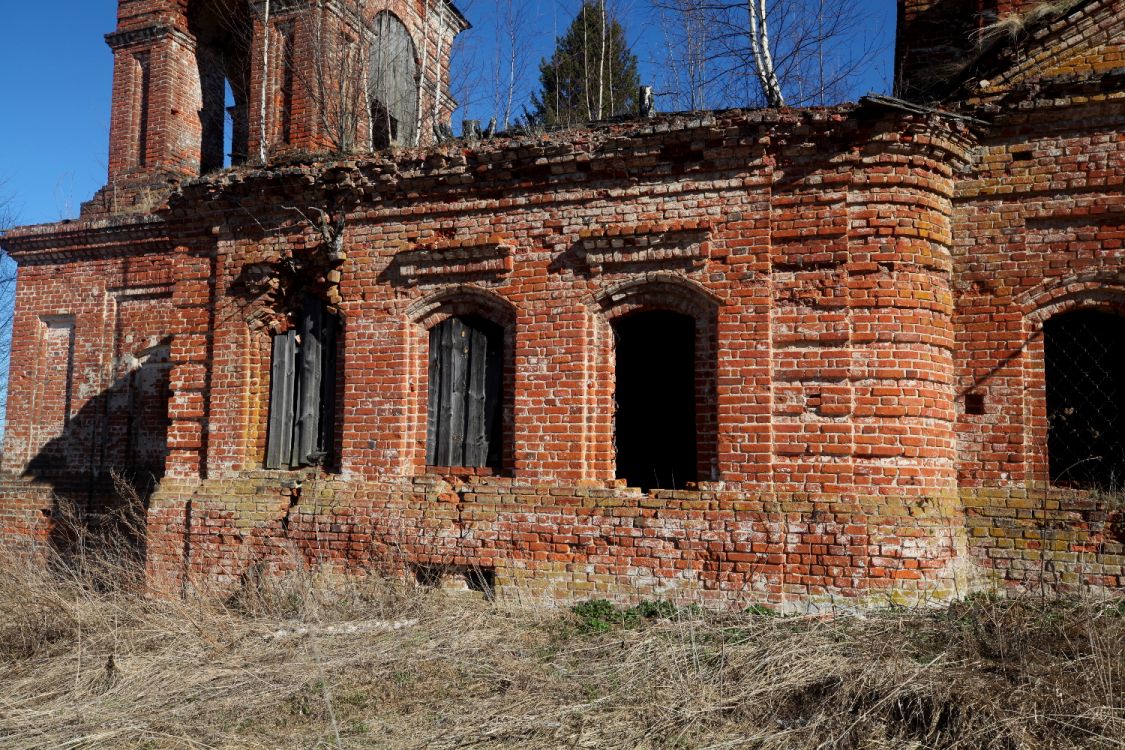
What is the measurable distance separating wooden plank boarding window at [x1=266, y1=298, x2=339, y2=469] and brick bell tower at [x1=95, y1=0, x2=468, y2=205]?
12.9ft

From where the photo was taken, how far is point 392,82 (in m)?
14.4

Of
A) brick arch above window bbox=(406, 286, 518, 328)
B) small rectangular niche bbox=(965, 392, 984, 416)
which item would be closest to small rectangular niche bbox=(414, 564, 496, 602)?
brick arch above window bbox=(406, 286, 518, 328)

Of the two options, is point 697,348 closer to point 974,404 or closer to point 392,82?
point 974,404

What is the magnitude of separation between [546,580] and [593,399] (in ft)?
5.48

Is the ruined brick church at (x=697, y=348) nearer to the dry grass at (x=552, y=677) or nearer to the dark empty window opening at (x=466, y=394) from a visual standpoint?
the dark empty window opening at (x=466, y=394)

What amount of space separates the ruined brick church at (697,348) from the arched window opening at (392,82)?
507cm

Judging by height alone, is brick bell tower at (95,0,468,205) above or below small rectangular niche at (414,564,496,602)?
above

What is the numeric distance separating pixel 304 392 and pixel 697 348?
421 centimetres

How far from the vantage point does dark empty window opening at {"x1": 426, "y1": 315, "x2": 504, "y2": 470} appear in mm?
7918

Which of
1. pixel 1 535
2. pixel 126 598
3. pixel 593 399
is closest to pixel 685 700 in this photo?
pixel 593 399

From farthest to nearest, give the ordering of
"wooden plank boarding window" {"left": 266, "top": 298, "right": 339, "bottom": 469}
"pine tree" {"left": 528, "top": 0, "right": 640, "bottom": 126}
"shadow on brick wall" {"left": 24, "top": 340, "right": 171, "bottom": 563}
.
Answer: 1. "pine tree" {"left": 528, "top": 0, "right": 640, "bottom": 126}
2. "shadow on brick wall" {"left": 24, "top": 340, "right": 171, "bottom": 563}
3. "wooden plank boarding window" {"left": 266, "top": 298, "right": 339, "bottom": 469}

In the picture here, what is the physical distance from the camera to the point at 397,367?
8086mm

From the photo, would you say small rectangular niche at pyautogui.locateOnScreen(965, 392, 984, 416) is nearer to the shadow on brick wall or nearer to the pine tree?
the shadow on brick wall

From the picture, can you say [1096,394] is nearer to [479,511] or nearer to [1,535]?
[479,511]
